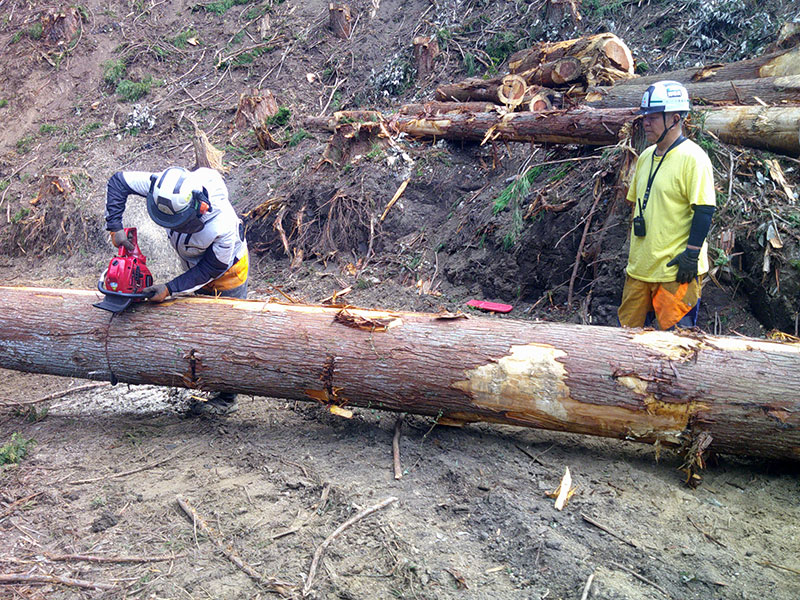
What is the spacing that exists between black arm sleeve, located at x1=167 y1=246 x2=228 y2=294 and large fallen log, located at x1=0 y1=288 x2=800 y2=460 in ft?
0.46

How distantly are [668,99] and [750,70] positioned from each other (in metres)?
3.36

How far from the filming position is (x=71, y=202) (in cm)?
998

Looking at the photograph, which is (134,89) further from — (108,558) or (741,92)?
(108,558)

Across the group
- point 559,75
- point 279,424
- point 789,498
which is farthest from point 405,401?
point 559,75

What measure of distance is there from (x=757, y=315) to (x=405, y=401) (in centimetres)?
309

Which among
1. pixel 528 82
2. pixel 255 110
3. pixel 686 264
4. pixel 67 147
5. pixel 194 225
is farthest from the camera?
pixel 67 147

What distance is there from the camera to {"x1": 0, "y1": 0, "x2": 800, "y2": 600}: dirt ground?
9.59ft

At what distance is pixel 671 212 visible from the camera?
13.5 feet

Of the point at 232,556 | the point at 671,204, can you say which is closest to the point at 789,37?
the point at 671,204

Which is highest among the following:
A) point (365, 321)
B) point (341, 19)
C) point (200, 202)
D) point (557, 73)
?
point (341, 19)

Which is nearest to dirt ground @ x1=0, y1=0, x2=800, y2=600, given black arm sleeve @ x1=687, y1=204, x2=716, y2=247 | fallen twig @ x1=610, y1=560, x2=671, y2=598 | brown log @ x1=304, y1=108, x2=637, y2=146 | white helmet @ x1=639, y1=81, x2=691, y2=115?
fallen twig @ x1=610, y1=560, x2=671, y2=598

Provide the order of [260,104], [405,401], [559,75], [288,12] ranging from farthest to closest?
1. [288,12]
2. [260,104]
3. [559,75]
4. [405,401]

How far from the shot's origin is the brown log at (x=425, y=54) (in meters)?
10.8

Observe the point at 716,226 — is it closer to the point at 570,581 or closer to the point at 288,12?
the point at 570,581
